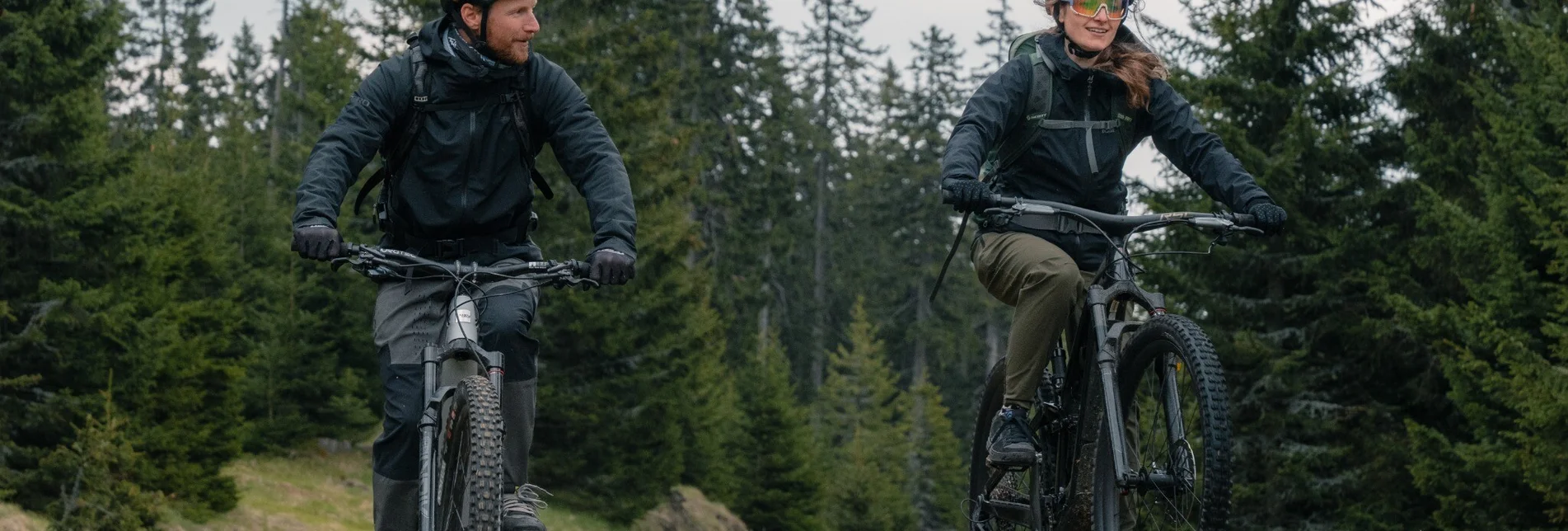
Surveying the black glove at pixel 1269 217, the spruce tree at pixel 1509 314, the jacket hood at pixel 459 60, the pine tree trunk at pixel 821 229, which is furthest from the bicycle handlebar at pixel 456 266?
the pine tree trunk at pixel 821 229

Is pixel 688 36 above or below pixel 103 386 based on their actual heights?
above

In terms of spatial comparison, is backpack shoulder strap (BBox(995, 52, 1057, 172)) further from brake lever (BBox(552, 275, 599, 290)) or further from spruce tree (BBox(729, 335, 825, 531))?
spruce tree (BBox(729, 335, 825, 531))

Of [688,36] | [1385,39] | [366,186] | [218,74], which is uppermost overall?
[218,74]

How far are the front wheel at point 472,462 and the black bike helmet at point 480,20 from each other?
1.15 meters

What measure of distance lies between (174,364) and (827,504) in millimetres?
25351

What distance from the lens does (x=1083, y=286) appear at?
622 centimetres

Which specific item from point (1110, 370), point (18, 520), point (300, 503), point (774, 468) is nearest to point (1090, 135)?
point (1110, 370)

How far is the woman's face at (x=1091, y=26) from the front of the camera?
620 centimetres

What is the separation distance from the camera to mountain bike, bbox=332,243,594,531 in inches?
180

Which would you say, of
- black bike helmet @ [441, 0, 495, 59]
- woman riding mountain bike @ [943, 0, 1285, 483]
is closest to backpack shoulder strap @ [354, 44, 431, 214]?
black bike helmet @ [441, 0, 495, 59]

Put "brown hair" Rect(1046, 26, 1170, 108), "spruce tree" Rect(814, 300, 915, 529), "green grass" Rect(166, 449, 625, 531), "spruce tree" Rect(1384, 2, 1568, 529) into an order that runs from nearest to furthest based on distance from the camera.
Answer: "brown hair" Rect(1046, 26, 1170, 108)
"spruce tree" Rect(1384, 2, 1568, 529)
"green grass" Rect(166, 449, 625, 531)
"spruce tree" Rect(814, 300, 915, 529)

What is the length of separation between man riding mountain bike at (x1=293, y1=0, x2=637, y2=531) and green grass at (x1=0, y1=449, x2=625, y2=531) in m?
11.4

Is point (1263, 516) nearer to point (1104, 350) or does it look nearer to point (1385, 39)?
point (1385, 39)

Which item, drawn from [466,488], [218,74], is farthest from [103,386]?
[218,74]
